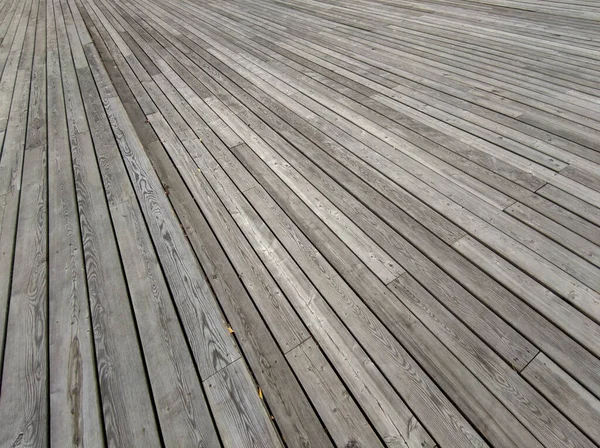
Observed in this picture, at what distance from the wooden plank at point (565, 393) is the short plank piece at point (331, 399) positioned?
0.61 meters

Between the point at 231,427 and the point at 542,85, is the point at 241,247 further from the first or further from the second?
the point at 542,85

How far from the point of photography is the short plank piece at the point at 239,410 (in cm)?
110

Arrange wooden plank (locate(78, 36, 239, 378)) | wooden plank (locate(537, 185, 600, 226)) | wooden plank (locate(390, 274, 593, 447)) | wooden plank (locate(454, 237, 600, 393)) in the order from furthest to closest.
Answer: wooden plank (locate(537, 185, 600, 226))
wooden plank (locate(78, 36, 239, 378))
wooden plank (locate(454, 237, 600, 393))
wooden plank (locate(390, 274, 593, 447))

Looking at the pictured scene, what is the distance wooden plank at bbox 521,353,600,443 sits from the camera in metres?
1.08

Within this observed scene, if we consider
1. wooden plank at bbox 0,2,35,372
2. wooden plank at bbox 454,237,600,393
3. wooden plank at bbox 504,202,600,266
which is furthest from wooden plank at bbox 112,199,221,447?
wooden plank at bbox 504,202,600,266

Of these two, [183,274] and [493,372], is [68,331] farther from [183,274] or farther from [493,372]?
[493,372]

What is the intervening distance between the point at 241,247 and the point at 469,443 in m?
1.20

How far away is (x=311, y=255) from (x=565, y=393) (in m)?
1.07

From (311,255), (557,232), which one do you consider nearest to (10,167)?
(311,255)

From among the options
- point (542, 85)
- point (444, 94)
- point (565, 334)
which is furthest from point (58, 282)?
point (542, 85)

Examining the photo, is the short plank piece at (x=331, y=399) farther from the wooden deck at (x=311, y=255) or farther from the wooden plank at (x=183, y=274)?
the wooden plank at (x=183, y=274)

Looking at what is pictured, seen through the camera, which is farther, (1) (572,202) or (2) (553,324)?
(1) (572,202)

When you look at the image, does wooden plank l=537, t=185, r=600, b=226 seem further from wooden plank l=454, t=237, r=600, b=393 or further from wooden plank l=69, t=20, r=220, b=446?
wooden plank l=69, t=20, r=220, b=446

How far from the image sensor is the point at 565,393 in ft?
3.74
